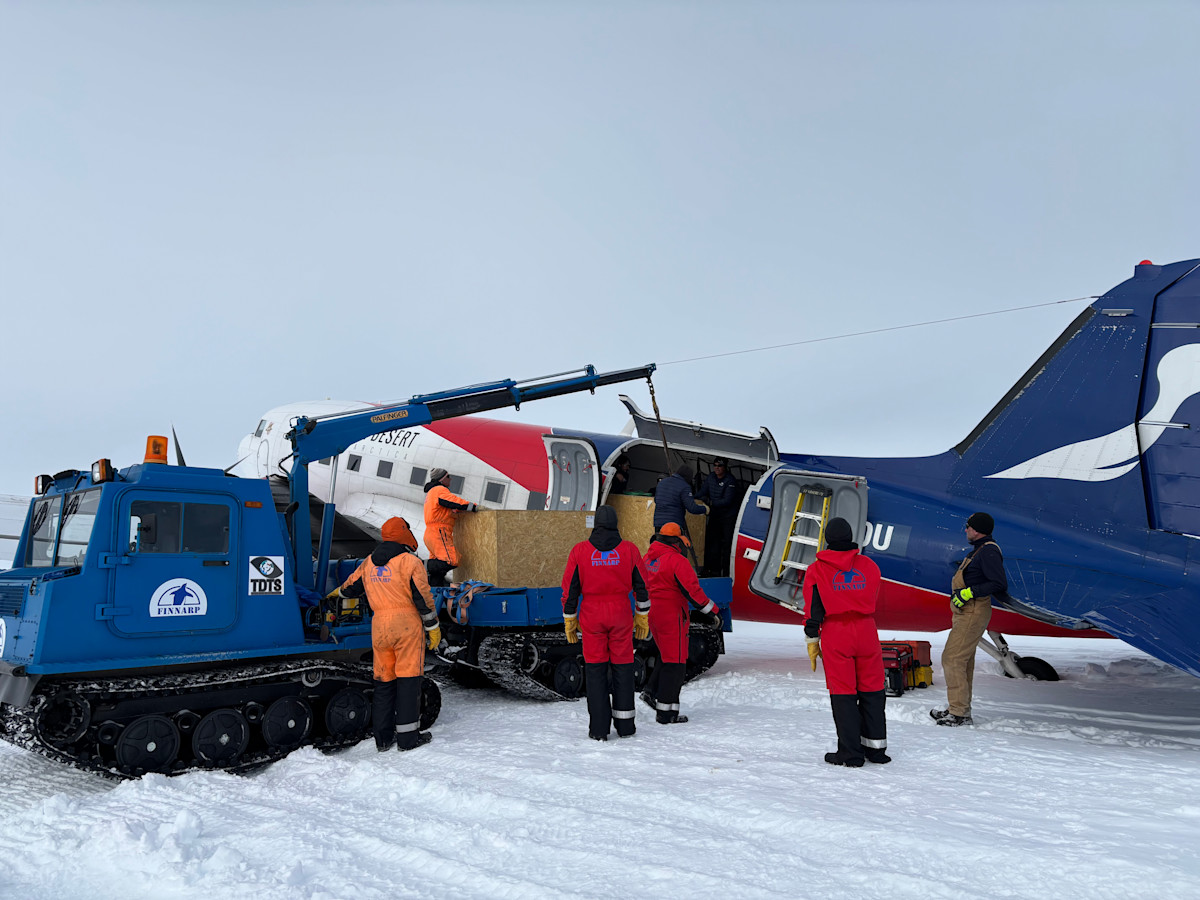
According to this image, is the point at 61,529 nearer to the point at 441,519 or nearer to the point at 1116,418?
the point at 441,519

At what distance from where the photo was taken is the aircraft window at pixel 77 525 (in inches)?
249

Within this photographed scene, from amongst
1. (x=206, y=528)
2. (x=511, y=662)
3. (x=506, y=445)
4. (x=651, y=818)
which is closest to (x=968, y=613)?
(x=651, y=818)

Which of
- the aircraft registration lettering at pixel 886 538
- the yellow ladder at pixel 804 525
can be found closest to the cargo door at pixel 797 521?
the yellow ladder at pixel 804 525

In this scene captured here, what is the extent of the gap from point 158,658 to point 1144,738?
8058mm

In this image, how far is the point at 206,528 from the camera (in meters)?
6.67

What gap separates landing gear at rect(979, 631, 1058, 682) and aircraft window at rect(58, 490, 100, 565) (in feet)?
30.7

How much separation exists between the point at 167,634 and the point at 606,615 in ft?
11.5

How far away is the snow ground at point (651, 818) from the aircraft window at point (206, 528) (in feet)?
5.76

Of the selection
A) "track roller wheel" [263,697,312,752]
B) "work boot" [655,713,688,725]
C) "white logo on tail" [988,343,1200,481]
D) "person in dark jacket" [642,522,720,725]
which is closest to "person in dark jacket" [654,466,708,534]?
"person in dark jacket" [642,522,720,725]

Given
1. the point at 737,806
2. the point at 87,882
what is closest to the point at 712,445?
the point at 737,806

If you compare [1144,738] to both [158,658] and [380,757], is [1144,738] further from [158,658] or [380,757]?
[158,658]

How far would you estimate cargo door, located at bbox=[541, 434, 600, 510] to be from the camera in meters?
11.2

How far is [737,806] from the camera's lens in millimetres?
4934

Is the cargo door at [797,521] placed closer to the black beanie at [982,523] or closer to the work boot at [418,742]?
the black beanie at [982,523]
